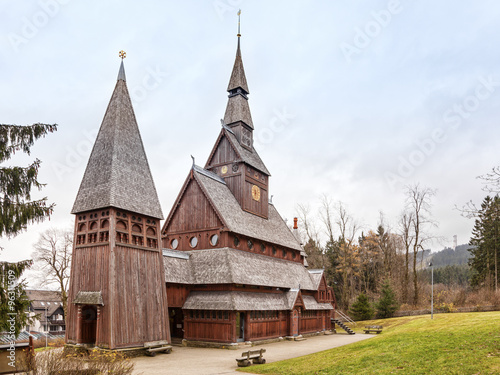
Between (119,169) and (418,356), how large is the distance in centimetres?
1797

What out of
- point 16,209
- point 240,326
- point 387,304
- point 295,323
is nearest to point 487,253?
point 387,304

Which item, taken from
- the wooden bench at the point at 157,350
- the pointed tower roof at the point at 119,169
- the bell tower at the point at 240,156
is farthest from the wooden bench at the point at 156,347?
the bell tower at the point at 240,156

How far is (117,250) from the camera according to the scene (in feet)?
70.6

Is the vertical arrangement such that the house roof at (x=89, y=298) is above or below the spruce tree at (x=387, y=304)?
above

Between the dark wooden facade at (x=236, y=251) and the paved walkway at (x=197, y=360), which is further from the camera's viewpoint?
the dark wooden facade at (x=236, y=251)

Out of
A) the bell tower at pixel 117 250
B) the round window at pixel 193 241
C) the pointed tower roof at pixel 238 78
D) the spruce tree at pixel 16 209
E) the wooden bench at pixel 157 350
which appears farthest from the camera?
the pointed tower roof at pixel 238 78

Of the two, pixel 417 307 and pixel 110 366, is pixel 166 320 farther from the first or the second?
pixel 417 307

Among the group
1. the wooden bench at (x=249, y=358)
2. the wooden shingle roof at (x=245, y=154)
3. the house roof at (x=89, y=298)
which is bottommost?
the wooden bench at (x=249, y=358)

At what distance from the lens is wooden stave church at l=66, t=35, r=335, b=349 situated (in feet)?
70.8

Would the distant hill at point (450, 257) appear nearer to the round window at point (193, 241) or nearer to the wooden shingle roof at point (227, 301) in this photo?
the wooden shingle roof at point (227, 301)

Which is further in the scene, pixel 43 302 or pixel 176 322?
pixel 43 302

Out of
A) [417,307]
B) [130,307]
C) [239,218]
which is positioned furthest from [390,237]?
[130,307]

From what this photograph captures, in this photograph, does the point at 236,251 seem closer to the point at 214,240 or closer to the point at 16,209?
the point at 214,240

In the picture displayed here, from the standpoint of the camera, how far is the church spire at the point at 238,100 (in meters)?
38.3
